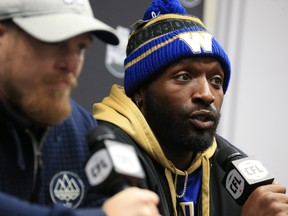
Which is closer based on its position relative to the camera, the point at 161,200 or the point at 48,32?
the point at 48,32

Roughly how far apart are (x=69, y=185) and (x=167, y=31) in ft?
2.15

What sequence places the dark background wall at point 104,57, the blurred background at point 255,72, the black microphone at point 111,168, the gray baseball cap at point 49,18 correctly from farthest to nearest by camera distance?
the blurred background at point 255,72 → the dark background wall at point 104,57 → the gray baseball cap at point 49,18 → the black microphone at point 111,168

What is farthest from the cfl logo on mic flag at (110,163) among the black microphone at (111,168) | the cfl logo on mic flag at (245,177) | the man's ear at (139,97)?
the man's ear at (139,97)

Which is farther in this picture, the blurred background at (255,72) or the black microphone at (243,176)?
the blurred background at (255,72)

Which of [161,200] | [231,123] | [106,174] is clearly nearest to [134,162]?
[106,174]

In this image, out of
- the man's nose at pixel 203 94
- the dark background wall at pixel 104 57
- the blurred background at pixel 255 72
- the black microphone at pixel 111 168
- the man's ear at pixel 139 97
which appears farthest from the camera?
the blurred background at pixel 255 72

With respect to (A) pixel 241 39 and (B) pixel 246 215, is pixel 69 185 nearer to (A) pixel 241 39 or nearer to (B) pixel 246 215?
(B) pixel 246 215

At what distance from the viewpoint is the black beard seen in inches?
61.2

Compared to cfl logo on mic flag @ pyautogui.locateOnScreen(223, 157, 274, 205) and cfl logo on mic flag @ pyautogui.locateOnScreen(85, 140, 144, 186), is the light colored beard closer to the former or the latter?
cfl logo on mic flag @ pyautogui.locateOnScreen(85, 140, 144, 186)

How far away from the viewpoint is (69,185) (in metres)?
1.08

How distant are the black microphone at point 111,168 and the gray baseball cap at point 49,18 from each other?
0.19 m

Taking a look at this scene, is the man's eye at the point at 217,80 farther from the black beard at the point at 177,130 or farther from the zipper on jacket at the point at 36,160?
the zipper on jacket at the point at 36,160

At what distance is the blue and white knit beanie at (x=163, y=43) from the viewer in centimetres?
157

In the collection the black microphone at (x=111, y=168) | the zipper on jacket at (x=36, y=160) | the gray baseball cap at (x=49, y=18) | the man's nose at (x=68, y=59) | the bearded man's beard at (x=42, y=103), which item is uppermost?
the gray baseball cap at (x=49, y=18)
